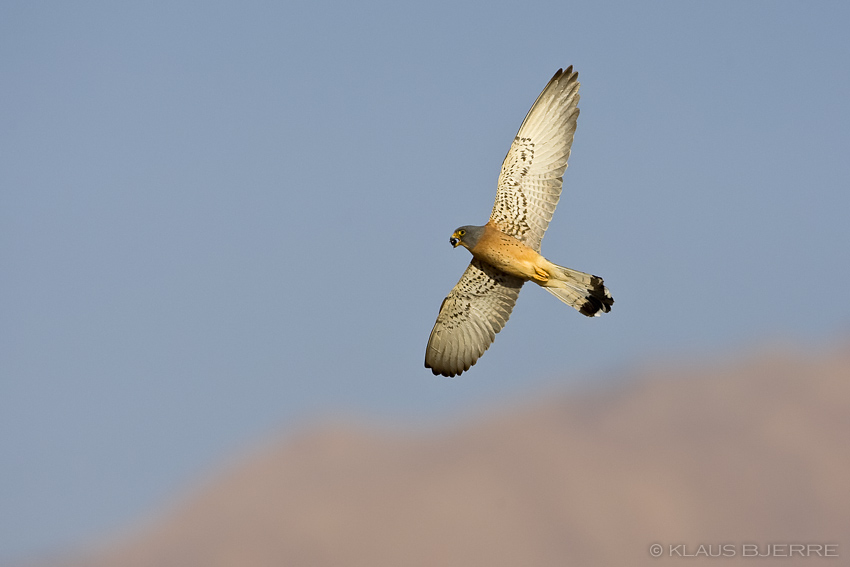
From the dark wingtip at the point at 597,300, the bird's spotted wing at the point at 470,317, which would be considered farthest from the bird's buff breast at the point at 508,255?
the dark wingtip at the point at 597,300

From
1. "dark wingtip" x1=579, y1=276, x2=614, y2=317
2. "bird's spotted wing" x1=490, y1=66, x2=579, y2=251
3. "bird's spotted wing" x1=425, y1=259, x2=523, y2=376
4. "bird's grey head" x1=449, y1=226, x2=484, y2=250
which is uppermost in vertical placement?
"bird's spotted wing" x1=490, y1=66, x2=579, y2=251

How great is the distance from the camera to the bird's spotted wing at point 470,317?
38.3 ft

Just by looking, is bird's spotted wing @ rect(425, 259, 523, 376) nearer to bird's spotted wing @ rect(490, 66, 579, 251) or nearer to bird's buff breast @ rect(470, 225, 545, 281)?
bird's buff breast @ rect(470, 225, 545, 281)

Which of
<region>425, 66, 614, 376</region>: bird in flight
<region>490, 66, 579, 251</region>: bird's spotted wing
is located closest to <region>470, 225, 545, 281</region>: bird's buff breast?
<region>425, 66, 614, 376</region>: bird in flight

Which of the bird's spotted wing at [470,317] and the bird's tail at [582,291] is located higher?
the bird's spotted wing at [470,317]

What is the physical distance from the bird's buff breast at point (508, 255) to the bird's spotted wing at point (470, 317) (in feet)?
1.00

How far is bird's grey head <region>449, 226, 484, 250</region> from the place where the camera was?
11.1 m

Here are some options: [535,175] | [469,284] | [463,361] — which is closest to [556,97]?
[535,175]

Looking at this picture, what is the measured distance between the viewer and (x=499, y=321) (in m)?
11.8

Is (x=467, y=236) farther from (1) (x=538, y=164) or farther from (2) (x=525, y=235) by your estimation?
(1) (x=538, y=164)

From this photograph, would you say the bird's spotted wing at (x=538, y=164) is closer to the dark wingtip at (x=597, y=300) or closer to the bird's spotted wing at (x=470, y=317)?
the bird's spotted wing at (x=470, y=317)

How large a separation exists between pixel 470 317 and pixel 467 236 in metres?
1.25

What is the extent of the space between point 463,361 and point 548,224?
6.94 ft

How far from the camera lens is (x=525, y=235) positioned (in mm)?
11336
